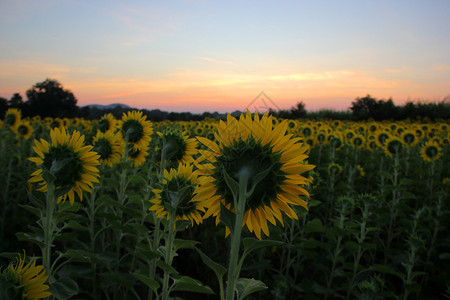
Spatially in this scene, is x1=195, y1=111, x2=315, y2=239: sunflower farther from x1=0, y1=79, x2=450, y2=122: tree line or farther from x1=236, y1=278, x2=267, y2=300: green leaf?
x1=0, y1=79, x2=450, y2=122: tree line

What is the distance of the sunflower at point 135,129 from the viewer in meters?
3.52

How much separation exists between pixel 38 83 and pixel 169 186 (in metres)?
23.9

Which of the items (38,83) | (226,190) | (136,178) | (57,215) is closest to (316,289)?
(136,178)

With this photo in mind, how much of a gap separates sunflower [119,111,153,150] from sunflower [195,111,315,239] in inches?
101

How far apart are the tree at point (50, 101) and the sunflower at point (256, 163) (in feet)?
67.6

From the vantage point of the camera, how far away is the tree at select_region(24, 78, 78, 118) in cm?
1939

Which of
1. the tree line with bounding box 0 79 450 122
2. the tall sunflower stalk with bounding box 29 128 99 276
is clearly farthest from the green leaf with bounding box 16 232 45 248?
the tree line with bounding box 0 79 450 122

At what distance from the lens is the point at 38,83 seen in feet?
72.1

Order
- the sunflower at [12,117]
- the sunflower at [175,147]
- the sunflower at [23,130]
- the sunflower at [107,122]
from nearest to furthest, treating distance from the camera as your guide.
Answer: the sunflower at [175,147]
the sunflower at [107,122]
the sunflower at [12,117]
the sunflower at [23,130]

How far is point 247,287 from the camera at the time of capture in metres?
1.08

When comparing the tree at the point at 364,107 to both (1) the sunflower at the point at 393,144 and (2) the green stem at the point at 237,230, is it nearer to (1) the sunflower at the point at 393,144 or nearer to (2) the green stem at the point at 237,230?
(1) the sunflower at the point at 393,144

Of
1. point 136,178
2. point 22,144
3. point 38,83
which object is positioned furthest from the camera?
point 38,83

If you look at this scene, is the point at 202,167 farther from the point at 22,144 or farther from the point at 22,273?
the point at 22,144

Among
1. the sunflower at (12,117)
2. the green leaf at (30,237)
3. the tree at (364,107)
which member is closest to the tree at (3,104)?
the sunflower at (12,117)
